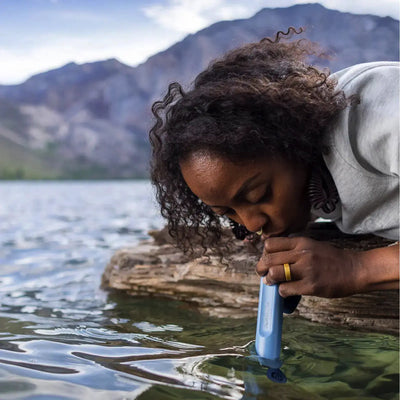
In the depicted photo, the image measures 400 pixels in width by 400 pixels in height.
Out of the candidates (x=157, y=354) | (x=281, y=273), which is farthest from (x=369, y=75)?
(x=157, y=354)

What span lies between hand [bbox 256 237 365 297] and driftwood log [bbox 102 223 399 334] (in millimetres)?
647

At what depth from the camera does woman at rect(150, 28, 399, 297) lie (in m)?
2.15

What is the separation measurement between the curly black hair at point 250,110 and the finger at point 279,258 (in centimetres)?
38

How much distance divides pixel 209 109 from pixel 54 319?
5.30ft

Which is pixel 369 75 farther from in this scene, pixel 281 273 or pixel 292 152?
pixel 281 273

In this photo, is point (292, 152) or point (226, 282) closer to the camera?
point (292, 152)

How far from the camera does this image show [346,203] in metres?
2.42

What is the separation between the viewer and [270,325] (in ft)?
7.41

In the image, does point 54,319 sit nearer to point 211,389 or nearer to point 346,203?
point 211,389

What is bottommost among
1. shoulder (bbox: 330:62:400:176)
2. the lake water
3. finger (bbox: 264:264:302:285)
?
the lake water

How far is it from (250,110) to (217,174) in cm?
29

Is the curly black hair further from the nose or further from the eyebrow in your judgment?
the nose

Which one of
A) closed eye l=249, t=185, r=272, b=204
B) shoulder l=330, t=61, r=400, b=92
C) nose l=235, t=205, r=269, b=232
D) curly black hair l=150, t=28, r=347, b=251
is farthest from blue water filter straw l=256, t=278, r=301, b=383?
shoulder l=330, t=61, r=400, b=92

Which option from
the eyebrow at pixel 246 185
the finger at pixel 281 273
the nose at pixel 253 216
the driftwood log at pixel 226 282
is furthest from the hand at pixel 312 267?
the driftwood log at pixel 226 282
